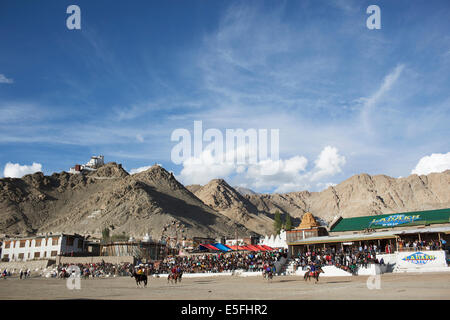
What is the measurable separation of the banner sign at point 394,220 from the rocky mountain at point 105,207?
68.1 m

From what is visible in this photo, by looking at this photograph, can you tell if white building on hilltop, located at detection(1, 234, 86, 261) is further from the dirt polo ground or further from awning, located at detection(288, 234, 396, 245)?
the dirt polo ground

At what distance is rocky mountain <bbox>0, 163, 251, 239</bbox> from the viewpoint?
113 meters

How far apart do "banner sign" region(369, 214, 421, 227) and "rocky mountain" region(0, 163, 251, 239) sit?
224 ft

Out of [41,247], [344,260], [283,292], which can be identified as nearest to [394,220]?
[344,260]

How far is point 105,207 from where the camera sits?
12988cm

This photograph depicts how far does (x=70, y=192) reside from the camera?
15262 centimetres

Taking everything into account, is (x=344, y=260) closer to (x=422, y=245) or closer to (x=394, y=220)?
(x=422, y=245)

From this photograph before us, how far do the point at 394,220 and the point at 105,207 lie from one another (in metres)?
106

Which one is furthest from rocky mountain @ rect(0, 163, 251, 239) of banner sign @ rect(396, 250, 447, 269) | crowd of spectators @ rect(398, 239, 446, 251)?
banner sign @ rect(396, 250, 447, 269)

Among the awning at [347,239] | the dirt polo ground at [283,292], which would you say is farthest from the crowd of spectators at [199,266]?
the dirt polo ground at [283,292]

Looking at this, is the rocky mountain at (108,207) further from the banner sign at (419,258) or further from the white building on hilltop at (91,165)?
the banner sign at (419,258)

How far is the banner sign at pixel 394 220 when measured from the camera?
46500 millimetres
